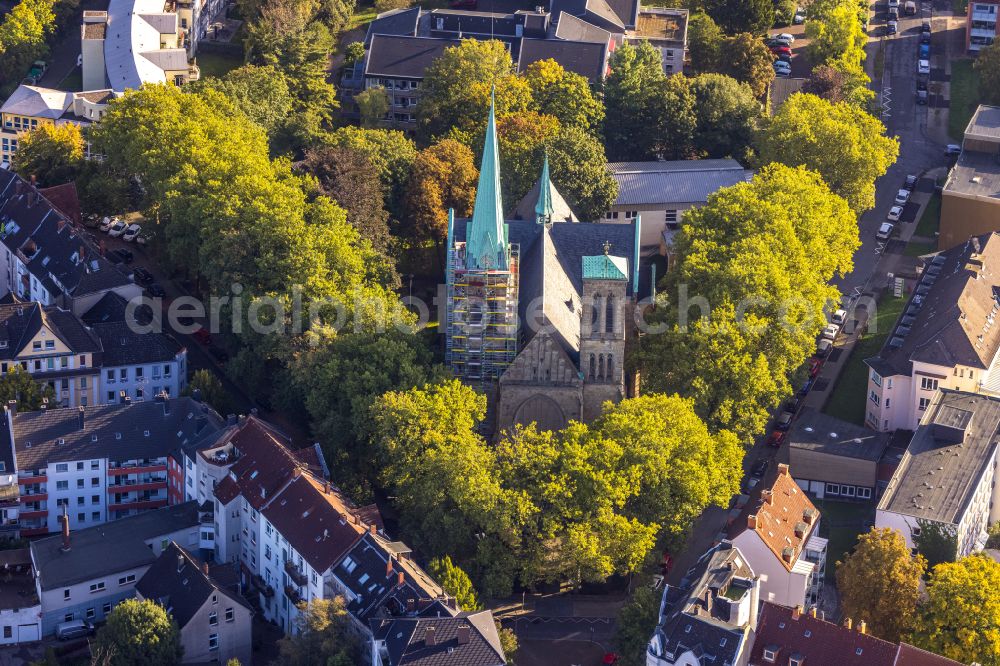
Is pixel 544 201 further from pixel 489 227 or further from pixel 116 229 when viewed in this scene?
pixel 116 229

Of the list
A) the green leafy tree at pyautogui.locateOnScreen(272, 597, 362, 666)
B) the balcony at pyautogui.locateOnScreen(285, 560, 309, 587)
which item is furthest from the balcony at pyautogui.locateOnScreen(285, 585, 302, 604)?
the green leafy tree at pyautogui.locateOnScreen(272, 597, 362, 666)


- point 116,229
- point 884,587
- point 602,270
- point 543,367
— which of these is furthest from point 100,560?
point 884,587

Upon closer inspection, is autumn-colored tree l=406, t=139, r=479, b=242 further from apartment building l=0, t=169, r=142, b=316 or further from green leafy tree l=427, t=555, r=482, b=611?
green leafy tree l=427, t=555, r=482, b=611

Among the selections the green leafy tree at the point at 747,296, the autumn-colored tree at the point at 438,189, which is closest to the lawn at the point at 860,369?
the green leafy tree at the point at 747,296

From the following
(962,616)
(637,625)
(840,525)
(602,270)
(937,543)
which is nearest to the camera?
(962,616)

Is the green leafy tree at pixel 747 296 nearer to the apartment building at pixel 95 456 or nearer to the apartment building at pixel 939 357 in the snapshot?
the apartment building at pixel 939 357

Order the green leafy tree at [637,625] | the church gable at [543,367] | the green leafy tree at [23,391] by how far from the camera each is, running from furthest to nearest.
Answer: the green leafy tree at [23,391]
the church gable at [543,367]
the green leafy tree at [637,625]

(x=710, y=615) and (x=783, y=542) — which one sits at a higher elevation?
(x=783, y=542)
